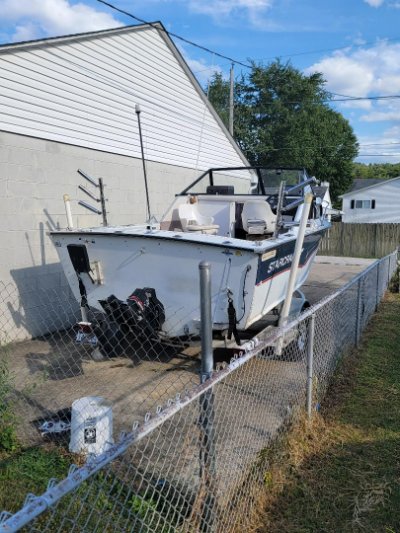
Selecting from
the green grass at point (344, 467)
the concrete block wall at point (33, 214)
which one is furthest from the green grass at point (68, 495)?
the concrete block wall at point (33, 214)

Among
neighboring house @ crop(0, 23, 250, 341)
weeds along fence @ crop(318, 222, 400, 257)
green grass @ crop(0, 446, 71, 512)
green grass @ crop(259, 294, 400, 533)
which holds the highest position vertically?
neighboring house @ crop(0, 23, 250, 341)

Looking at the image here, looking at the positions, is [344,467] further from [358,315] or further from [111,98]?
[111,98]

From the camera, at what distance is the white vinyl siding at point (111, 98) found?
6.92m

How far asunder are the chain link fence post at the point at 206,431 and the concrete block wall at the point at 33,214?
484 centimetres

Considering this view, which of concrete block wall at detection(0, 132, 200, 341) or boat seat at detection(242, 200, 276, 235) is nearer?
→ concrete block wall at detection(0, 132, 200, 341)

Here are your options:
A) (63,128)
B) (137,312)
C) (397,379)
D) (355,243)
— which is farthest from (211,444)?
(355,243)

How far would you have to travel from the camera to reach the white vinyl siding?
692 centimetres

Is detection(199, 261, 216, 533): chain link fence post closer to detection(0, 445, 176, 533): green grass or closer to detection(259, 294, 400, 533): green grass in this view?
detection(0, 445, 176, 533): green grass

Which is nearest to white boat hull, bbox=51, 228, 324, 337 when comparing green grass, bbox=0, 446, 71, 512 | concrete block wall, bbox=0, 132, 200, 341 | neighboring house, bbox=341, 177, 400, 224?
concrete block wall, bbox=0, 132, 200, 341

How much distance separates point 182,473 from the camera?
307cm

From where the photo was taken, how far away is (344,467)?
3357 mm

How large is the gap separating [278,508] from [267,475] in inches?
8.2

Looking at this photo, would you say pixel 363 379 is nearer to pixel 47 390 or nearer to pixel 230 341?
pixel 230 341

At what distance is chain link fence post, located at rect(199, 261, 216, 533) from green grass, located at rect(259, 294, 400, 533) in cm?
51
